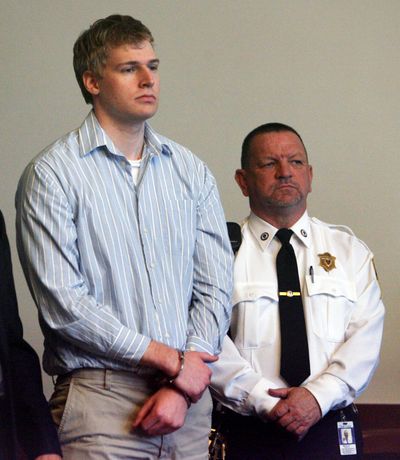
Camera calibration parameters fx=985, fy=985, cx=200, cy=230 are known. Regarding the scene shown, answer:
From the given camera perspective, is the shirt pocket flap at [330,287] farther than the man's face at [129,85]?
Yes

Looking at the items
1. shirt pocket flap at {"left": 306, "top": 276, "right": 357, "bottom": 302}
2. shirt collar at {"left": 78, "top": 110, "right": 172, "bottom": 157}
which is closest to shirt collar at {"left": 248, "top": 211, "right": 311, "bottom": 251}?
shirt pocket flap at {"left": 306, "top": 276, "right": 357, "bottom": 302}

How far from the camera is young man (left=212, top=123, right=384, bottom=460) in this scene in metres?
3.03

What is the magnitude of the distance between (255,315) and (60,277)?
0.93 metres

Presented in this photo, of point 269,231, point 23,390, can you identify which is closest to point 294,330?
point 269,231

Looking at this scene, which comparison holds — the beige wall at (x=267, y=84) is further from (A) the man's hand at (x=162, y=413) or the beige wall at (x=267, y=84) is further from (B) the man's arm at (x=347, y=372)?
(A) the man's hand at (x=162, y=413)

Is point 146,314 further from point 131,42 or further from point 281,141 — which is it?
point 281,141

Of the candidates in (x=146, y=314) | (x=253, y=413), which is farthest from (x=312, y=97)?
(x=146, y=314)

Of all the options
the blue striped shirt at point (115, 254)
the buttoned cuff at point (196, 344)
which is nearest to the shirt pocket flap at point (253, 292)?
the blue striped shirt at point (115, 254)

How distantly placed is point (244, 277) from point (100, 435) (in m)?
0.97

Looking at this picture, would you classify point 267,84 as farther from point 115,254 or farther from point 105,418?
point 105,418

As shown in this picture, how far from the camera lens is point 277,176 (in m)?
3.32

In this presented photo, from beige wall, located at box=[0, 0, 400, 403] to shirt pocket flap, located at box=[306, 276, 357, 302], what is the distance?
4.44ft

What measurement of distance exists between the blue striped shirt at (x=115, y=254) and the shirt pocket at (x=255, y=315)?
1.73ft

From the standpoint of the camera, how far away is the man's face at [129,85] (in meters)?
2.56
